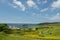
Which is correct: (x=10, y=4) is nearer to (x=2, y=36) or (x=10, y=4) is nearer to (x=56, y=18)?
(x=2, y=36)

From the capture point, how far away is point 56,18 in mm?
2309

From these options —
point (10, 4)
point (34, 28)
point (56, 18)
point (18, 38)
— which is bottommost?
point (18, 38)

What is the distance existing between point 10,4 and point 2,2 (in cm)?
14

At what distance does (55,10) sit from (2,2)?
34.4 inches

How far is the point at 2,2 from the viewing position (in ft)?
7.68

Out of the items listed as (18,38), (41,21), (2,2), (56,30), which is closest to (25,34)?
(18,38)

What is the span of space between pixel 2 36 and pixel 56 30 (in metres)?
0.88

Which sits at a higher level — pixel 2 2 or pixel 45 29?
pixel 2 2

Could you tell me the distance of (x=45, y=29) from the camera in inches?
92.1

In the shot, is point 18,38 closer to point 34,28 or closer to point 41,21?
point 34,28

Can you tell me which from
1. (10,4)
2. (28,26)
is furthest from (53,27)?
(10,4)

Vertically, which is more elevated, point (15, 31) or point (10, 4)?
point (10, 4)

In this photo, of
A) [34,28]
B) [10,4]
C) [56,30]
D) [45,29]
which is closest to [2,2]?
[10,4]

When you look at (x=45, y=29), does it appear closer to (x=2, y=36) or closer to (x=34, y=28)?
(x=34, y=28)
